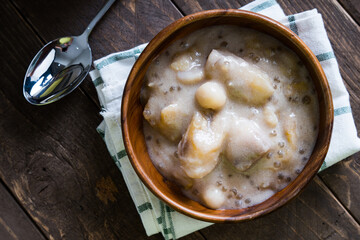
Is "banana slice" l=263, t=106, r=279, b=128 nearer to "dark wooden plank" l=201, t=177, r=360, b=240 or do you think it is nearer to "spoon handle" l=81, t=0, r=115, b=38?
"dark wooden plank" l=201, t=177, r=360, b=240

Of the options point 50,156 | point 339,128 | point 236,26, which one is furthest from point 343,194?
point 50,156

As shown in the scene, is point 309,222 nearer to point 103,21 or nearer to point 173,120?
point 173,120

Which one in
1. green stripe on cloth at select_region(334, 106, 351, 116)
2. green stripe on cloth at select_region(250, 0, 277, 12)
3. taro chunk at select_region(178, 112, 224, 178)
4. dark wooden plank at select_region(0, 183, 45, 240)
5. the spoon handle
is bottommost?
green stripe on cloth at select_region(334, 106, 351, 116)

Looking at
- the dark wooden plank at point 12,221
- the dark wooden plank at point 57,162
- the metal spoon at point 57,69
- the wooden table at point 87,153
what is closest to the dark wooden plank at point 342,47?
the wooden table at point 87,153

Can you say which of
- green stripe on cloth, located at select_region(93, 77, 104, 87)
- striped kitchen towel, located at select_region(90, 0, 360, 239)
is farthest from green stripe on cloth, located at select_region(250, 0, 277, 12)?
green stripe on cloth, located at select_region(93, 77, 104, 87)

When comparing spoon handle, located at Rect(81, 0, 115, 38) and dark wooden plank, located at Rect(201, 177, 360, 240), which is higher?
spoon handle, located at Rect(81, 0, 115, 38)

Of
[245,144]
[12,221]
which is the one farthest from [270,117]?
[12,221]

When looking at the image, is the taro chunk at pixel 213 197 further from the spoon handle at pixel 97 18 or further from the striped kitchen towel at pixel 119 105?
the spoon handle at pixel 97 18
